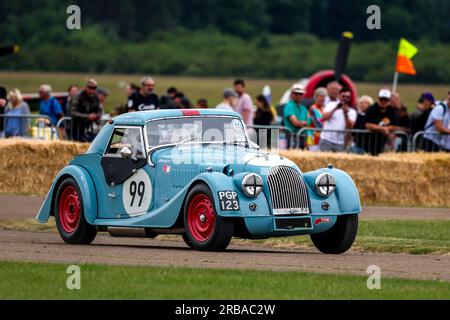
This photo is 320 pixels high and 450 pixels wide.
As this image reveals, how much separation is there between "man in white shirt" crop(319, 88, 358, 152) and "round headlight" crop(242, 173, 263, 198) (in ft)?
29.7

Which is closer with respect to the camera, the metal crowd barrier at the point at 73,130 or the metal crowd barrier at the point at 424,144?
the metal crowd barrier at the point at 424,144

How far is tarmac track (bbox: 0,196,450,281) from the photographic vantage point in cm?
1132

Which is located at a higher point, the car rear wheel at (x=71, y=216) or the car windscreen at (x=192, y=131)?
Result: the car windscreen at (x=192, y=131)

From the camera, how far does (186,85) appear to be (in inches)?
2618

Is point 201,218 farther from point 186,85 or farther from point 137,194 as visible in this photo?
point 186,85

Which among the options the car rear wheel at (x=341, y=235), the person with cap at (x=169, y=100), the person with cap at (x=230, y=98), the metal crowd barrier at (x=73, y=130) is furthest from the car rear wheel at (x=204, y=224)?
the person with cap at (x=230, y=98)

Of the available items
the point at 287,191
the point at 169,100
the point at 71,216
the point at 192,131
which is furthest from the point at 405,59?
the point at 287,191

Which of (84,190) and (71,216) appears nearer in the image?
(84,190)

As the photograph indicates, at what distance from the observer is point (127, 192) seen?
1373 centimetres

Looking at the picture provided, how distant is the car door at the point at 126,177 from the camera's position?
1355 centimetres

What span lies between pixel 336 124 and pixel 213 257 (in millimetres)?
9826

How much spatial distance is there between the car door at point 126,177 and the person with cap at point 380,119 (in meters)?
7.84

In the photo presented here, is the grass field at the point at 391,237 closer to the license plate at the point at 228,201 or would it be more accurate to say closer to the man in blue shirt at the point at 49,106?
the license plate at the point at 228,201
